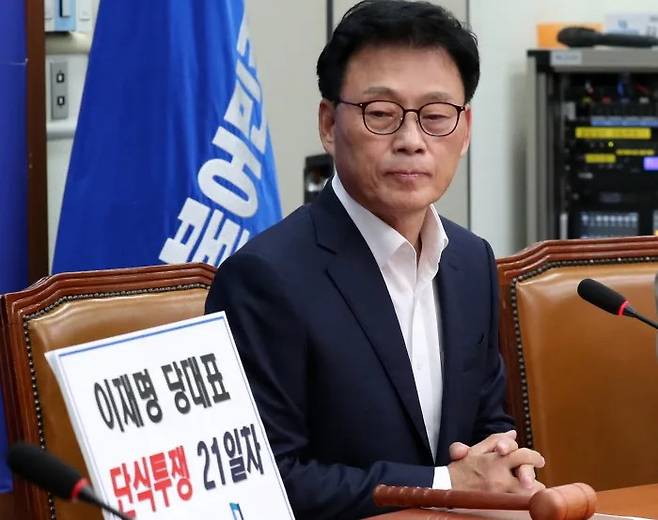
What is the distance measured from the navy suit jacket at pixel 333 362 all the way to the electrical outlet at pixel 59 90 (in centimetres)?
121

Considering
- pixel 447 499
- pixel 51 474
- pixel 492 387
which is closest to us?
pixel 51 474

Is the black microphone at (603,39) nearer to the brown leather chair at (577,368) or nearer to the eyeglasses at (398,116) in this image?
the brown leather chair at (577,368)

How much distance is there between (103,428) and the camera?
1.10m

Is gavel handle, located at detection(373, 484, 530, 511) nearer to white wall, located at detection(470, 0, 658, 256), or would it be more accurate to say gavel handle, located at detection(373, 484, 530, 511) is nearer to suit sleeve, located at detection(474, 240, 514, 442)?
→ suit sleeve, located at detection(474, 240, 514, 442)

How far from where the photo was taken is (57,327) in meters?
1.66

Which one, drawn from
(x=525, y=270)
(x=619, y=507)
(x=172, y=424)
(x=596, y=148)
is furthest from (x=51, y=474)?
(x=596, y=148)

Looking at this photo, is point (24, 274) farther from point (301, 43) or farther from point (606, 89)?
point (606, 89)

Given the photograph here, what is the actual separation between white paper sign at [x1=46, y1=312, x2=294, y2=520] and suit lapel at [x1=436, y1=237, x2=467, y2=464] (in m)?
0.52

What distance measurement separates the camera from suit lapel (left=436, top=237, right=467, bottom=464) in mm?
1718

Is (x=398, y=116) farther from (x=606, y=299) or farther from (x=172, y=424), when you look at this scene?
(x=172, y=424)

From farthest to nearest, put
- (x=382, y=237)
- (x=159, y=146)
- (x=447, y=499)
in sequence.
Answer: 1. (x=159, y=146)
2. (x=382, y=237)
3. (x=447, y=499)

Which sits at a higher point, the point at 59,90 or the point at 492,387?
the point at 59,90

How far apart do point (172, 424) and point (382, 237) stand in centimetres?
63

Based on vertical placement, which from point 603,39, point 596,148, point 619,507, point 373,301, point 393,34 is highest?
point 603,39
